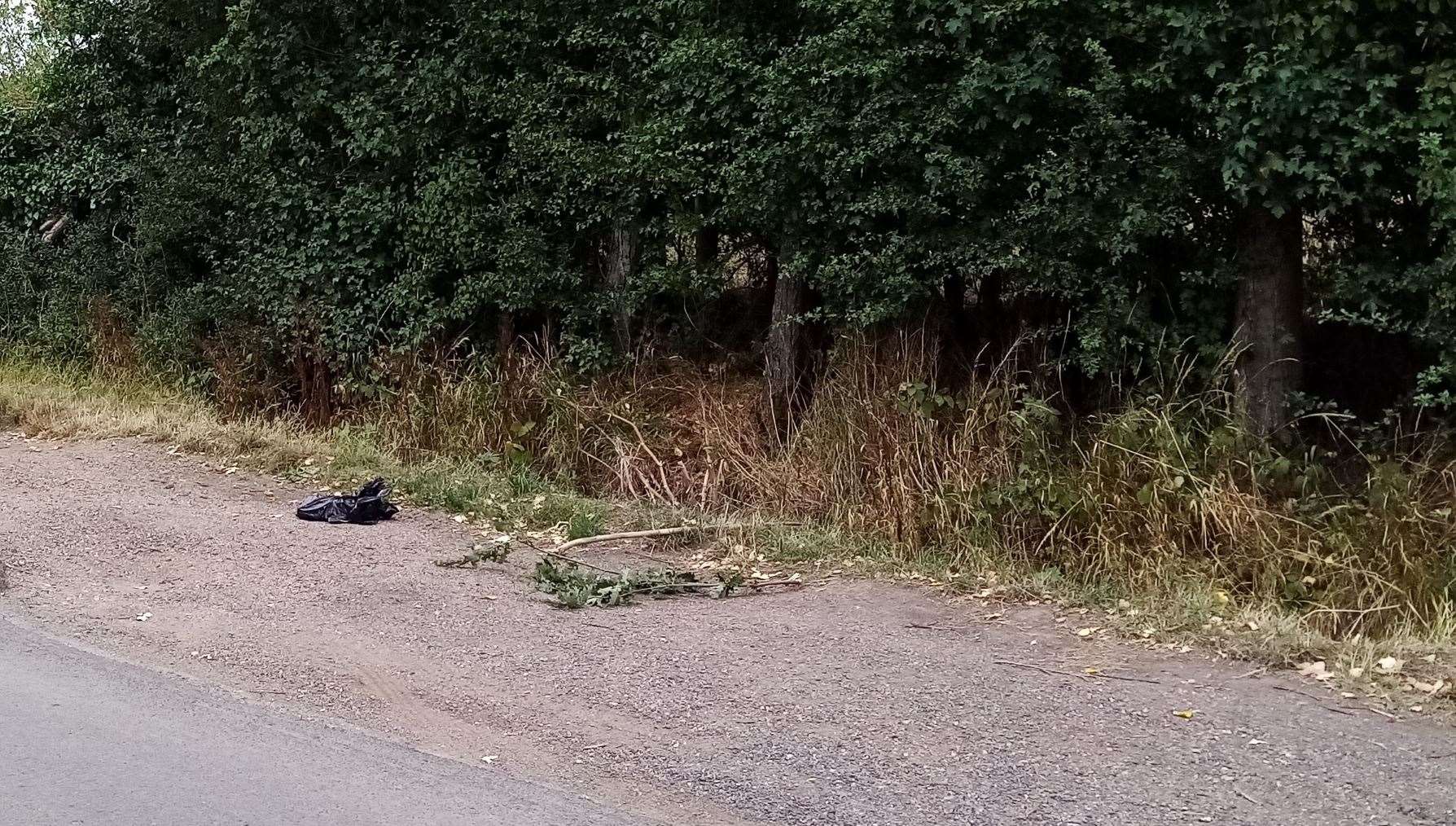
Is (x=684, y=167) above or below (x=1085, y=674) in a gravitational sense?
above

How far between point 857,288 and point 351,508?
12.2 feet

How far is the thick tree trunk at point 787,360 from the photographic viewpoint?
9656 millimetres

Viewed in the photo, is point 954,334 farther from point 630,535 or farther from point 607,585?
point 607,585

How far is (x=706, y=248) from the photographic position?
10227 millimetres

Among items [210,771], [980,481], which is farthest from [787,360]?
[210,771]

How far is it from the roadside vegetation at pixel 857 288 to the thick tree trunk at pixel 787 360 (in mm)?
28

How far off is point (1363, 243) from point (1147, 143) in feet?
4.33

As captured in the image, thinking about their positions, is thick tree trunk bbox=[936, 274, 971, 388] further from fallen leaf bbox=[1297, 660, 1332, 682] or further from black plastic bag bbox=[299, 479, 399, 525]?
black plastic bag bbox=[299, 479, 399, 525]

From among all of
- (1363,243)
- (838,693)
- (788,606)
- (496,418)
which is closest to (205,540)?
(496,418)

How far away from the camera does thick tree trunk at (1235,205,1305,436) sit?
7625 millimetres

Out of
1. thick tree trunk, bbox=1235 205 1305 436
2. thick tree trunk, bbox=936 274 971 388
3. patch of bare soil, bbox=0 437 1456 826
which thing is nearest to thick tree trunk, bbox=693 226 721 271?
thick tree trunk, bbox=936 274 971 388

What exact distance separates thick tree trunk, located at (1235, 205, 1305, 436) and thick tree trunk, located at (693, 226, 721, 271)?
4.04 metres

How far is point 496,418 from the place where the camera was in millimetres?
10430

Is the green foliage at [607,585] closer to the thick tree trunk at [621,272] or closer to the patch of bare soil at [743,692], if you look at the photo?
the patch of bare soil at [743,692]
